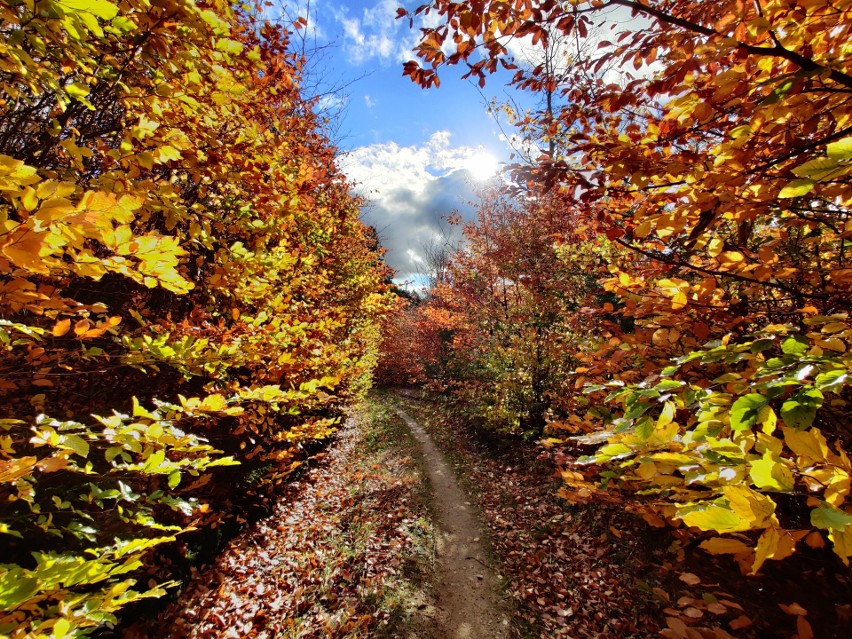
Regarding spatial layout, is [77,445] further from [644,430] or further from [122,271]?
[644,430]

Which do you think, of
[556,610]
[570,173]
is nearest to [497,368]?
[556,610]

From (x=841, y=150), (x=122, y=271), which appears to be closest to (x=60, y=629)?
(x=122, y=271)

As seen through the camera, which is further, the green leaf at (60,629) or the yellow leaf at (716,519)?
the green leaf at (60,629)

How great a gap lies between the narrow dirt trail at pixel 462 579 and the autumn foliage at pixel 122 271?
374cm

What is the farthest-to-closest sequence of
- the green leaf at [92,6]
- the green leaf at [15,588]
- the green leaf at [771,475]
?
the green leaf at [15,588] < the green leaf at [92,6] < the green leaf at [771,475]

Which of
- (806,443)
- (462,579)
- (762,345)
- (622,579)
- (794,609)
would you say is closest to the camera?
(806,443)

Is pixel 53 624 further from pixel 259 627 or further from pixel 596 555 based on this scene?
pixel 596 555

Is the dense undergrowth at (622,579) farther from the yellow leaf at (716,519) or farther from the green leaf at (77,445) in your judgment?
the green leaf at (77,445)

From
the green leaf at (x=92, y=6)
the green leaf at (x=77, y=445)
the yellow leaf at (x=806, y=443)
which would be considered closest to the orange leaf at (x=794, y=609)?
the yellow leaf at (x=806, y=443)

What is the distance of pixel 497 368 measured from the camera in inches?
433

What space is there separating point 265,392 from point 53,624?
1408 millimetres

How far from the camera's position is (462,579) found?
20.3ft

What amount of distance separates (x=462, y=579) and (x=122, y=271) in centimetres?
697

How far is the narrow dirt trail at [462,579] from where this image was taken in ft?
17.3
